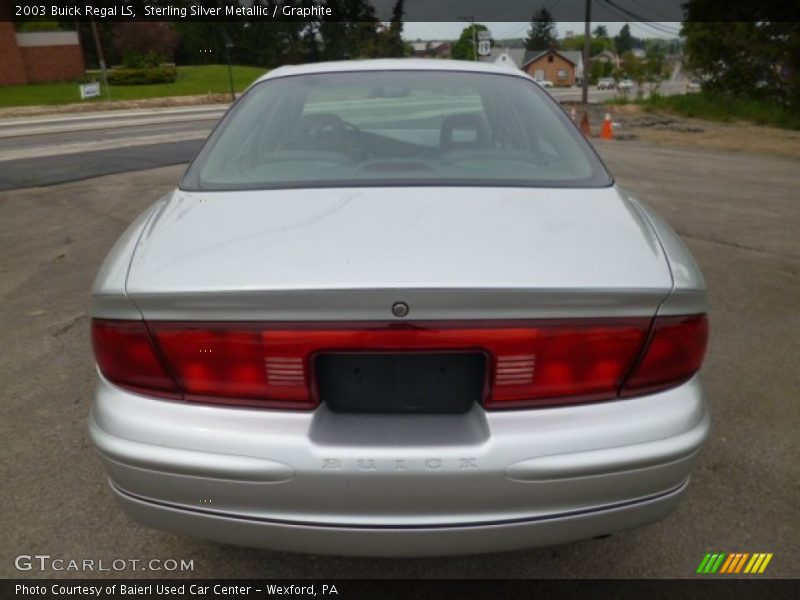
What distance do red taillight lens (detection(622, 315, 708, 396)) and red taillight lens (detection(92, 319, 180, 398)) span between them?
3.90 ft

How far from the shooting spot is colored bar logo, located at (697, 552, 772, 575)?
6.81 feet

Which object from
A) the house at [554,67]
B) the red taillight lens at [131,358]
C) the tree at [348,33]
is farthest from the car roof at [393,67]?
the house at [554,67]

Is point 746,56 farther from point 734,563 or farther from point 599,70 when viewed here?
point 599,70

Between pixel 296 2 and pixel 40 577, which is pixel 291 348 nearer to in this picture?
pixel 40 577

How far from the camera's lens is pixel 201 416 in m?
1.57

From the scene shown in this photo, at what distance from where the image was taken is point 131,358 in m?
1.61

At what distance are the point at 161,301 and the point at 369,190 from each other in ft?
2.58

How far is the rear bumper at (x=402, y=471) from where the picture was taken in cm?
149

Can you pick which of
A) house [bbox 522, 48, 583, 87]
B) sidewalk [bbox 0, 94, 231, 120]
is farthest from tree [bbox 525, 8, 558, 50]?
sidewalk [bbox 0, 94, 231, 120]

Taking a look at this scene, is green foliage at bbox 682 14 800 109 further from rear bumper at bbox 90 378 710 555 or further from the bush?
the bush

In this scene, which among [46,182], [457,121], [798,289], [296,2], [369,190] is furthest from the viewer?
[296,2]

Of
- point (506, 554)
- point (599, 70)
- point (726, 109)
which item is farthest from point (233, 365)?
point (599, 70)

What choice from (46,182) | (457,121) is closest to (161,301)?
(457,121)

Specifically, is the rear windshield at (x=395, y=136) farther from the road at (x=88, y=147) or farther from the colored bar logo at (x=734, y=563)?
the road at (x=88, y=147)
